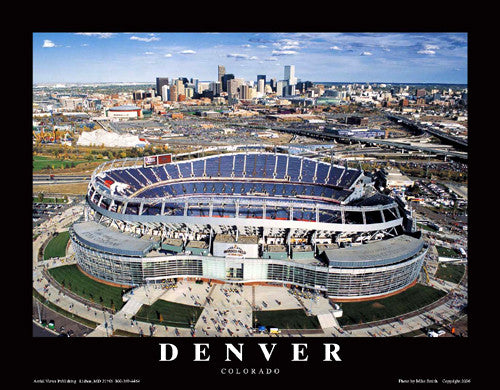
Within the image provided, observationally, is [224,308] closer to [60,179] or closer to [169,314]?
[169,314]

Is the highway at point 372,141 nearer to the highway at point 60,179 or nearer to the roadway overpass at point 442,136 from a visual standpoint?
the roadway overpass at point 442,136

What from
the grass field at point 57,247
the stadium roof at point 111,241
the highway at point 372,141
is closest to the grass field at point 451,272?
the stadium roof at point 111,241

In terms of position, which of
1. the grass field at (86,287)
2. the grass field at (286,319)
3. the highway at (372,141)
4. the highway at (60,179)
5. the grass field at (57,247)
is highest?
the highway at (372,141)

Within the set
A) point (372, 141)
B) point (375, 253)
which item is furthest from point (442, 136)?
point (375, 253)

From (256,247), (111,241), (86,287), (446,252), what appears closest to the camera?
(86,287)

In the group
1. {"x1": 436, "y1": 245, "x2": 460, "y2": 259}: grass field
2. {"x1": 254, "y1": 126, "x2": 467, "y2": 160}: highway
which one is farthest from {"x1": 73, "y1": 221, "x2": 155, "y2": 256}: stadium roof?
{"x1": 254, "y1": 126, "x2": 467, "y2": 160}: highway

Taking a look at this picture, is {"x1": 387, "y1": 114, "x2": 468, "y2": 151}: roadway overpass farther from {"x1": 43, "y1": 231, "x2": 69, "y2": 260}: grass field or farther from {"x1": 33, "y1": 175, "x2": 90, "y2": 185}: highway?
{"x1": 43, "y1": 231, "x2": 69, "y2": 260}: grass field
